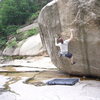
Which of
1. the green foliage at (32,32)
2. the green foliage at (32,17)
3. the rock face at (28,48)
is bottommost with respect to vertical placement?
the rock face at (28,48)

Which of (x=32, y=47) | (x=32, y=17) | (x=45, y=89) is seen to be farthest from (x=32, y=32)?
(x=45, y=89)

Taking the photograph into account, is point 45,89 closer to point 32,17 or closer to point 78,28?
point 78,28

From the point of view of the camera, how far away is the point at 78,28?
9133mm

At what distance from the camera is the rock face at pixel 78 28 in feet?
28.6

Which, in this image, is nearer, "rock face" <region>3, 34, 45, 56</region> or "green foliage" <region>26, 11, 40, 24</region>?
"rock face" <region>3, 34, 45, 56</region>

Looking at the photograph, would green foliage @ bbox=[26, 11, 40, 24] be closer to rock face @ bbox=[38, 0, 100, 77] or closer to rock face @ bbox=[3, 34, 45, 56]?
rock face @ bbox=[3, 34, 45, 56]

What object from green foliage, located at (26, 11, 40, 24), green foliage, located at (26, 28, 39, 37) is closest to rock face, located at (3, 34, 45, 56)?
green foliage, located at (26, 28, 39, 37)

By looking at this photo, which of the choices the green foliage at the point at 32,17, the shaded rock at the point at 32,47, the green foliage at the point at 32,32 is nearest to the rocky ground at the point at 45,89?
the shaded rock at the point at 32,47

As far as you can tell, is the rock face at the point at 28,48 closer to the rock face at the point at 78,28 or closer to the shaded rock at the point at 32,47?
the shaded rock at the point at 32,47

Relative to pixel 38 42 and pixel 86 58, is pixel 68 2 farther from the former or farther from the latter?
pixel 38 42

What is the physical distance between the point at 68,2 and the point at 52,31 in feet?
5.25

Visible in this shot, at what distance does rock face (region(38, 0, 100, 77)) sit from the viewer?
8711 mm

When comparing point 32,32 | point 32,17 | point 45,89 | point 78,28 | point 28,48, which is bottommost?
point 45,89

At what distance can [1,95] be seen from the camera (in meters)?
8.27
